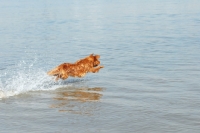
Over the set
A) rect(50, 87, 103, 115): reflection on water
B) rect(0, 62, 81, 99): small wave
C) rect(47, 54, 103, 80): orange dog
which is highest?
rect(47, 54, 103, 80): orange dog

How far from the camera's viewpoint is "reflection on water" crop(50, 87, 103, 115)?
8773mm

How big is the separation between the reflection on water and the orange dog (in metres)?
0.53

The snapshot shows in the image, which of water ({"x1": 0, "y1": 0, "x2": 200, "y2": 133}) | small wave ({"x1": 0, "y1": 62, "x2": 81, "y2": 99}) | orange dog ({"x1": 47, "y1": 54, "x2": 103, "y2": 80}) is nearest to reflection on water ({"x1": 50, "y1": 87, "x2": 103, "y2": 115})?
water ({"x1": 0, "y1": 0, "x2": 200, "y2": 133})

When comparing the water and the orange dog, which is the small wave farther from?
the orange dog

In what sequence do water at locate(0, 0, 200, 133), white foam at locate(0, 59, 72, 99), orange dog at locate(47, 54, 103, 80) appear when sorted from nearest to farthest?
water at locate(0, 0, 200, 133)
white foam at locate(0, 59, 72, 99)
orange dog at locate(47, 54, 103, 80)

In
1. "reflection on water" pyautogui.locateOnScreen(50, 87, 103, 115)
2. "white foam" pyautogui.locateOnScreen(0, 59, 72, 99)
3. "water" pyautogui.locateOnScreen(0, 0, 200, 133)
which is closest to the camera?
"water" pyautogui.locateOnScreen(0, 0, 200, 133)

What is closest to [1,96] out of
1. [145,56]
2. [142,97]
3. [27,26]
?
[142,97]

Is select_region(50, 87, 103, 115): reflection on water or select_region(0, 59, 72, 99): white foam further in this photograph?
Answer: select_region(0, 59, 72, 99): white foam

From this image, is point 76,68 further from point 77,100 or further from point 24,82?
point 77,100

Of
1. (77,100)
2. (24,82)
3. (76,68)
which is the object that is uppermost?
(76,68)

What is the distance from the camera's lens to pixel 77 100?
9578mm

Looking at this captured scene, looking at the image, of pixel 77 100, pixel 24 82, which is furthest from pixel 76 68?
pixel 77 100

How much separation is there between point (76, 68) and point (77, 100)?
6.46ft

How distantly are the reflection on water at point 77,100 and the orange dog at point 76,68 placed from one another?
0.53 meters
